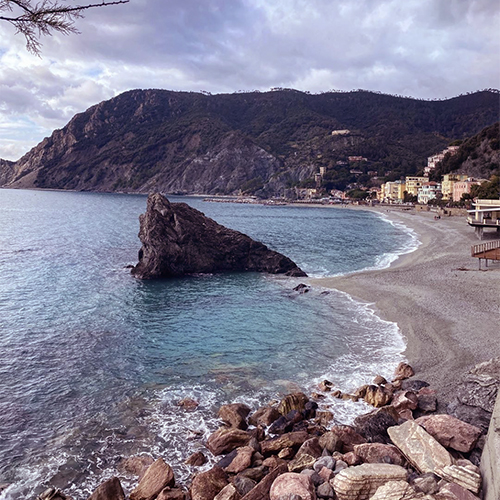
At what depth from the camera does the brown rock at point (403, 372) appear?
51.0 feet

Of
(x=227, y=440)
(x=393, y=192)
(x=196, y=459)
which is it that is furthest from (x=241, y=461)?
(x=393, y=192)

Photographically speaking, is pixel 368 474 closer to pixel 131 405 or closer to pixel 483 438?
pixel 483 438

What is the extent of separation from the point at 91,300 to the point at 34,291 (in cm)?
516

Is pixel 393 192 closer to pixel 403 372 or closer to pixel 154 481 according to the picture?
pixel 403 372

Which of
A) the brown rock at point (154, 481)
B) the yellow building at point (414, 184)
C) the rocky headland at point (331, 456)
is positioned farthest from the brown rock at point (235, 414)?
the yellow building at point (414, 184)

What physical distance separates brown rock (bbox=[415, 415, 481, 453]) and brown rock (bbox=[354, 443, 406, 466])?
1.24 metres

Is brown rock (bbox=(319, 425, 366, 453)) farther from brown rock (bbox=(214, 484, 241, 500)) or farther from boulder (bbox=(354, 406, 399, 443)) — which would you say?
brown rock (bbox=(214, 484, 241, 500))

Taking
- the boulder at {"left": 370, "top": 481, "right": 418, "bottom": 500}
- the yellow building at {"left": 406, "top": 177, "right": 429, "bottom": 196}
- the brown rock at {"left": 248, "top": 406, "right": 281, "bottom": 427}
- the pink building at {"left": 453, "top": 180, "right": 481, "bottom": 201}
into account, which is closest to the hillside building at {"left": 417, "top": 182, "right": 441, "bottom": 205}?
the yellow building at {"left": 406, "top": 177, "right": 429, "bottom": 196}

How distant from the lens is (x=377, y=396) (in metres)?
13.6

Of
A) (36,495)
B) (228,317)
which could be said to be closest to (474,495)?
(36,495)

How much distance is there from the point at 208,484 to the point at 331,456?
3.03 m

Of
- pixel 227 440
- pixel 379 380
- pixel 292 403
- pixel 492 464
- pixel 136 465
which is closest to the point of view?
pixel 492 464

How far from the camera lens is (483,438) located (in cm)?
1040

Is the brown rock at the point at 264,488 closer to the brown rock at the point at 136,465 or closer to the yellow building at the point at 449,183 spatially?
the brown rock at the point at 136,465
